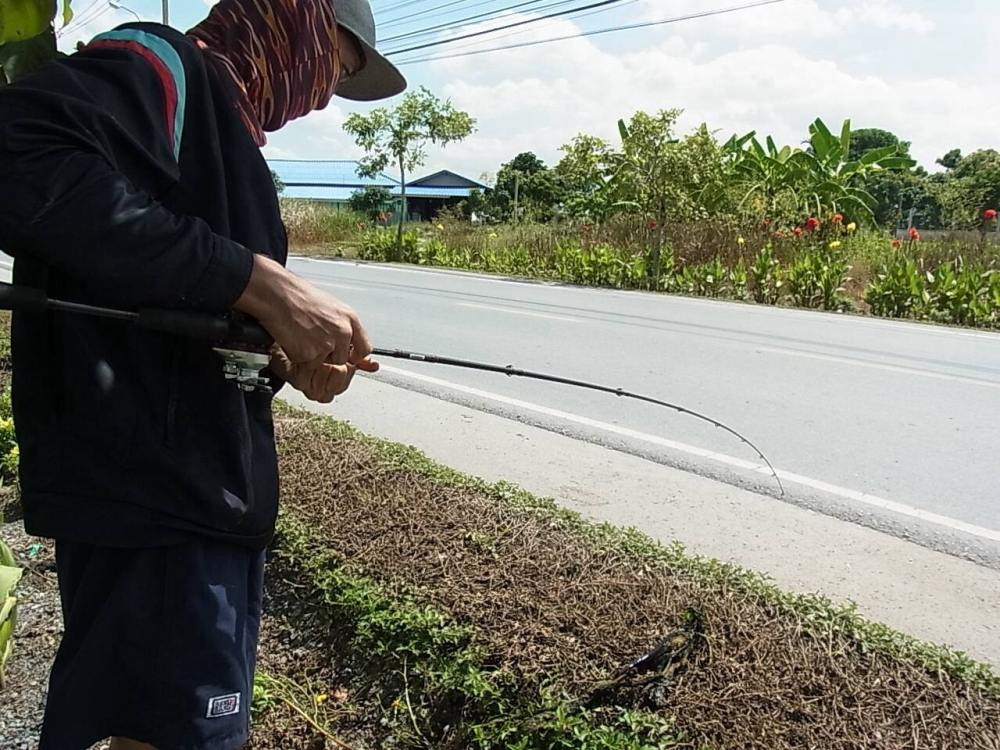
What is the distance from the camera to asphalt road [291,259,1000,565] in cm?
457

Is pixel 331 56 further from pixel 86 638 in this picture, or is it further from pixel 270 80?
pixel 86 638

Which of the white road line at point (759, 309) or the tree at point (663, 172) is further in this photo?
the tree at point (663, 172)

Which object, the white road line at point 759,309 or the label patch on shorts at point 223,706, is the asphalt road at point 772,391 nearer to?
the white road line at point 759,309

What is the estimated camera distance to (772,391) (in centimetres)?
680

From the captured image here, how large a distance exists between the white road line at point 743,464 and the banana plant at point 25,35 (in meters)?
4.02

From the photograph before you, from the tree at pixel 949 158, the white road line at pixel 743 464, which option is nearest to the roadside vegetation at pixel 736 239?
the white road line at pixel 743 464

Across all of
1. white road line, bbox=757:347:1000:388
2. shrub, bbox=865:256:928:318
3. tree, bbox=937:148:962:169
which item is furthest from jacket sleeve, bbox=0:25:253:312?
tree, bbox=937:148:962:169

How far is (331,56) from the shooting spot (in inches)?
64.0

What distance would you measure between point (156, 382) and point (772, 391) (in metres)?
6.14

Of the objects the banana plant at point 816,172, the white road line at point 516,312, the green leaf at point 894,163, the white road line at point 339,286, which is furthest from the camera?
the green leaf at point 894,163

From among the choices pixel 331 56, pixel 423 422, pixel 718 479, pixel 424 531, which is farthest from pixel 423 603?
pixel 423 422

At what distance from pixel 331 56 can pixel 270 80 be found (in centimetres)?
15

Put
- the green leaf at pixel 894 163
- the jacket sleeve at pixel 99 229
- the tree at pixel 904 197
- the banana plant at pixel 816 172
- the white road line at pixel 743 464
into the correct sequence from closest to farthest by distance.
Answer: the jacket sleeve at pixel 99 229
the white road line at pixel 743 464
the banana plant at pixel 816 172
the green leaf at pixel 894 163
the tree at pixel 904 197

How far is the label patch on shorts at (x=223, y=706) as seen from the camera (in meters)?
1.38
